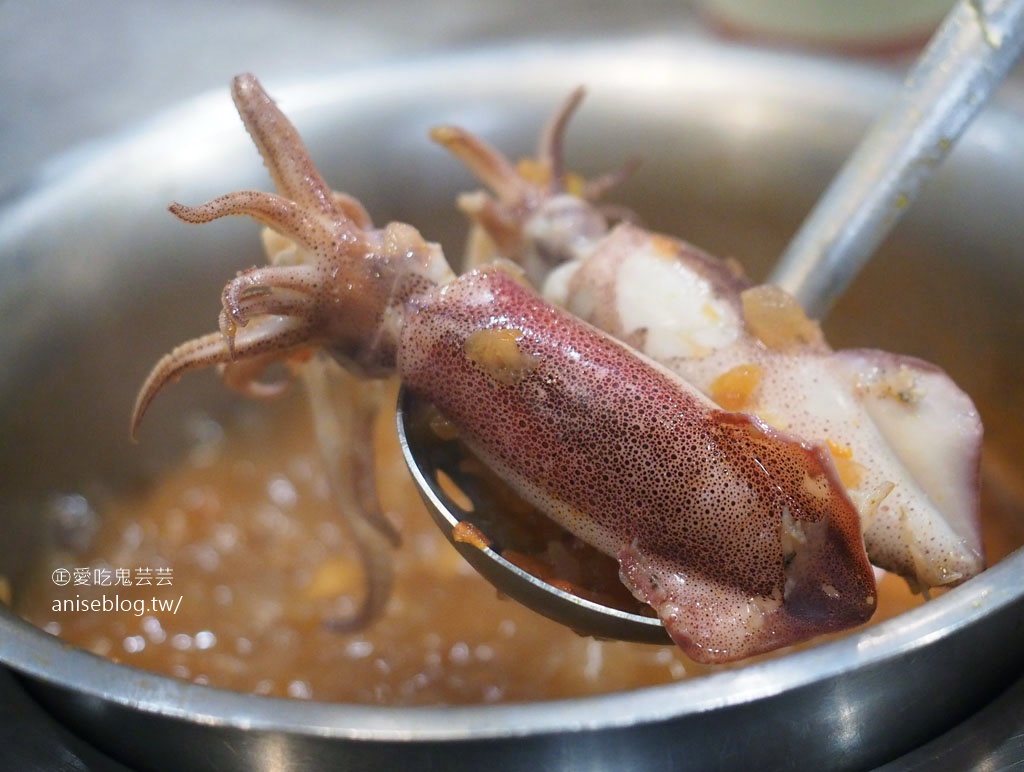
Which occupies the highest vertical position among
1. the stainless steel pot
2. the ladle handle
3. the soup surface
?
the ladle handle

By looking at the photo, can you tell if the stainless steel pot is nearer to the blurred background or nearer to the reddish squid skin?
the reddish squid skin

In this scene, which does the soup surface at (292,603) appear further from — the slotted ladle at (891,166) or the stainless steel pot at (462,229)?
the slotted ladle at (891,166)

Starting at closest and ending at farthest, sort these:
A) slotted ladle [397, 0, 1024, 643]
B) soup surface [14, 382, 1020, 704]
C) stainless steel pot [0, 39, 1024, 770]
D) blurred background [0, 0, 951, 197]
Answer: stainless steel pot [0, 39, 1024, 770] < slotted ladle [397, 0, 1024, 643] < soup surface [14, 382, 1020, 704] < blurred background [0, 0, 951, 197]

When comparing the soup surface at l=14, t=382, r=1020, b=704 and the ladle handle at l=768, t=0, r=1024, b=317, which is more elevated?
the ladle handle at l=768, t=0, r=1024, b=317

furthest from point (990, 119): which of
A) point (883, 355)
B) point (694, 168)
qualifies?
point (883, 355)

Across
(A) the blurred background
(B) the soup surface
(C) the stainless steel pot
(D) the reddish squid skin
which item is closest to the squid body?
(D) the reddish squid skin

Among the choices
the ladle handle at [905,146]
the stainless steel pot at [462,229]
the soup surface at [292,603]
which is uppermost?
the ladle handle at [905,146]

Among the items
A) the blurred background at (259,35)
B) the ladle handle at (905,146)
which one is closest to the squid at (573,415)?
the ladle handle at (905,146)
